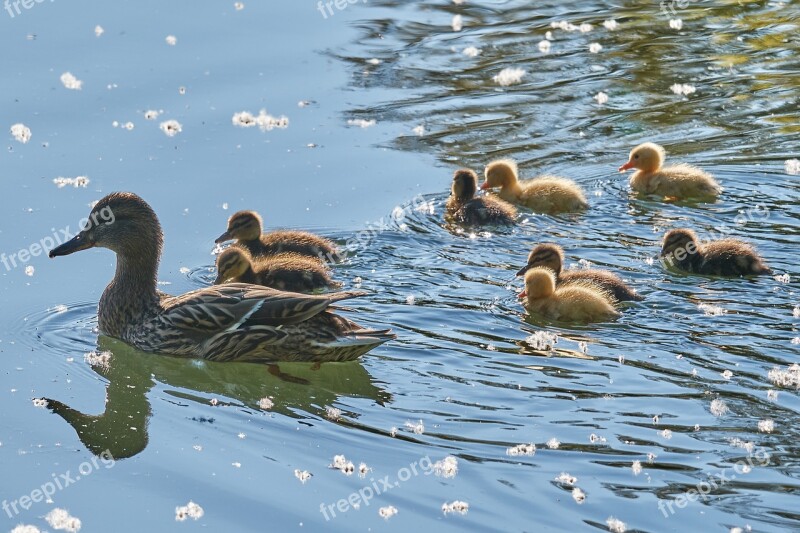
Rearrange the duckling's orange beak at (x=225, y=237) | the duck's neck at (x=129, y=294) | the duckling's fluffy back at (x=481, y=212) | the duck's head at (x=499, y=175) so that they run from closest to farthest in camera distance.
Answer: the duck's neck at (x=129, y=294)
the duckling's orange beak at (x=225, y=237)
the duckling's fluffy back at (x=481, y=212)
the duck's head at (x=499, y=175)

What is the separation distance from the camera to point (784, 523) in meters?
5.50

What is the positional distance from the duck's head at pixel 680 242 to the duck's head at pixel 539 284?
3.54ft

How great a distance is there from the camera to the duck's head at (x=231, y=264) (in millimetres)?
8641

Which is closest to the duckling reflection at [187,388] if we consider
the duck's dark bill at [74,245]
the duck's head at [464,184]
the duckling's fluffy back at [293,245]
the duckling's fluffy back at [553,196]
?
the duck's dark bill at [74,245]

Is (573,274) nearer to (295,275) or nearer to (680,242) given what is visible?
(680,242)

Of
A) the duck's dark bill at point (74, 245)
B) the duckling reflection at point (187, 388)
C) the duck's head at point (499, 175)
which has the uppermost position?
the duck's dark bill at point (74, 245)

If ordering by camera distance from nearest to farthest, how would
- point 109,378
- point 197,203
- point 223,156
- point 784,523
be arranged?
point 784,523 → point 109,378 → point 197,203 → point 223,156

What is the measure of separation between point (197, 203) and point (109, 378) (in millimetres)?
2507

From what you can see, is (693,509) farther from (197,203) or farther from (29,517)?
(197,203)

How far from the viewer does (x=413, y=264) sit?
9031mm

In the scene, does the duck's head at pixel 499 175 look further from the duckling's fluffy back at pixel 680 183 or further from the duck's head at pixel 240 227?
the duck's head at pixel 240 227

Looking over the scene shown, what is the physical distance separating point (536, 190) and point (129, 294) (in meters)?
3.31

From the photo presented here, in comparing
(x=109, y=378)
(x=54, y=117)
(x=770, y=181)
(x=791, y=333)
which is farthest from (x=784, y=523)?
(x=54, y=117)

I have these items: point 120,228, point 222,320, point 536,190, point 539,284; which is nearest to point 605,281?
point 539,284
